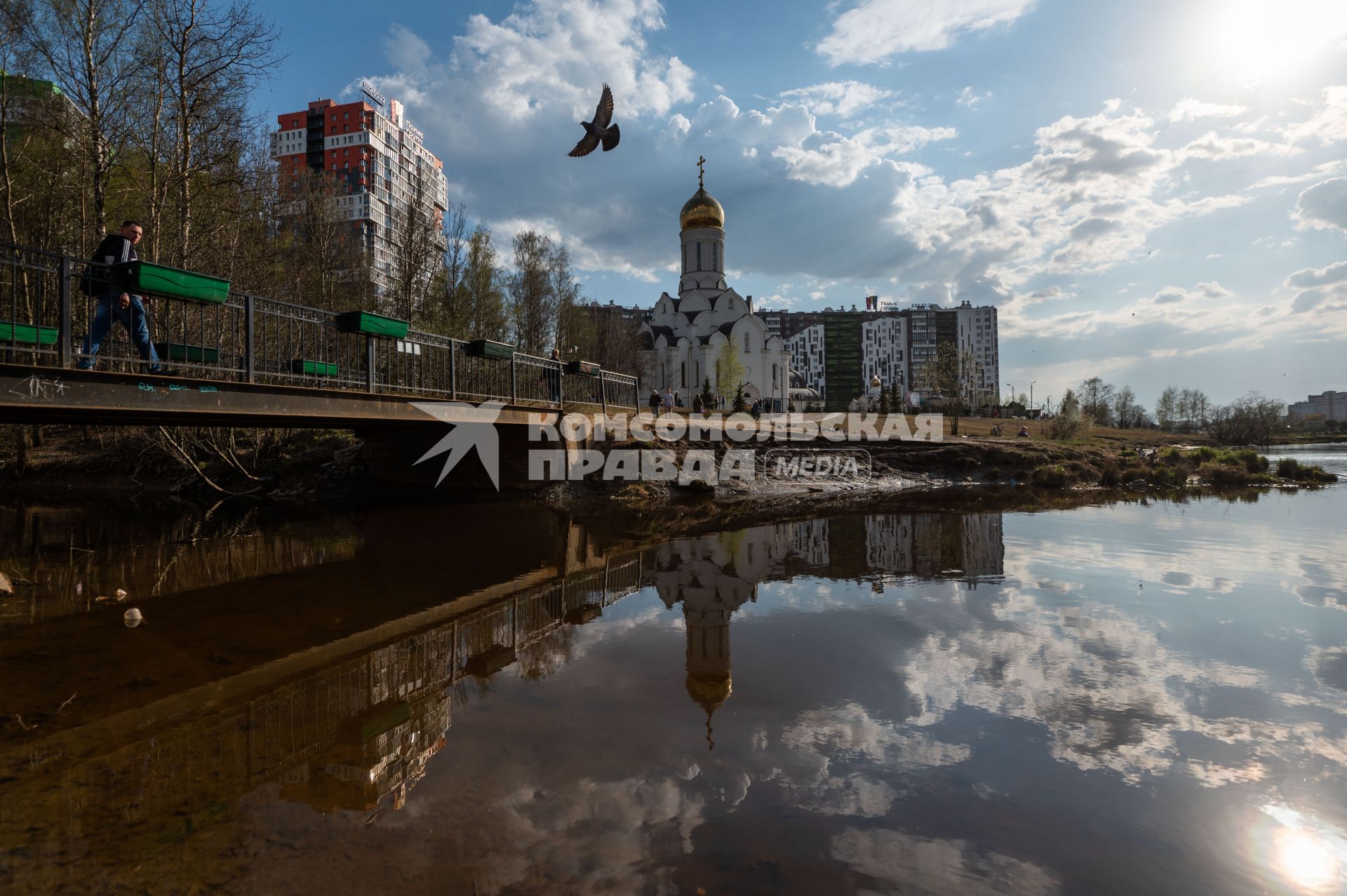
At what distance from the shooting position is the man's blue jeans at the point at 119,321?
25.2ft

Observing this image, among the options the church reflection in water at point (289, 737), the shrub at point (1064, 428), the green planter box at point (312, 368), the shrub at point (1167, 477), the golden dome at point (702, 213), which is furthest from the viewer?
the golden dome at point (702, 213)

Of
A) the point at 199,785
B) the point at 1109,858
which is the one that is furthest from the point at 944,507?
the point at 199,785

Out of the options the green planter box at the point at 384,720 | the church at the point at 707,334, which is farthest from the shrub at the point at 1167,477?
the church at the point at 707,334

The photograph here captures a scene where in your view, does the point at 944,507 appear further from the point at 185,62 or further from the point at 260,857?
the point at 185,62

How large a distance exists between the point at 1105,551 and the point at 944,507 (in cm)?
611

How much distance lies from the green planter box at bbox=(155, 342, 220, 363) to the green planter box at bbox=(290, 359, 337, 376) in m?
1.12

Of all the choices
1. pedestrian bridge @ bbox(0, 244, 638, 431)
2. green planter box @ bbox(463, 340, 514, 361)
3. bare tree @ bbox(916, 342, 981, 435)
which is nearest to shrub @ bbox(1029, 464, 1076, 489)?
bare tree @ bbox(916, 342, 981, 435)

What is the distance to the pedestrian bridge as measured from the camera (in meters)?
7.29

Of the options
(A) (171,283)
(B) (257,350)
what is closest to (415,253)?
(B) (257,350)

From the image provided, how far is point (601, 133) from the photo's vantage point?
53.2 ft

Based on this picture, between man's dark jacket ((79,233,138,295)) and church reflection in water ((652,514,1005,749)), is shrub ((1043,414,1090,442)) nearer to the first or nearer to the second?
church reflection in water ((652,514,1005,749))

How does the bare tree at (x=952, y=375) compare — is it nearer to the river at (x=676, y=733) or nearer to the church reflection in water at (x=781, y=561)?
the church reflection in water at (x=781, y=561)

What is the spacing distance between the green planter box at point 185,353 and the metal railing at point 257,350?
3 centimetres

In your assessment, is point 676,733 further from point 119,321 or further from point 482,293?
point 482,293
